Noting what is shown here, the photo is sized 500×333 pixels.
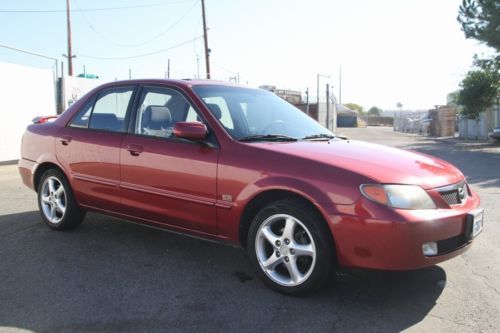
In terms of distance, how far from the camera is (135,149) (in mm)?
4520

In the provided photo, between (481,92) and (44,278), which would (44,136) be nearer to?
(44,278)

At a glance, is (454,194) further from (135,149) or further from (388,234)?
(135,149)

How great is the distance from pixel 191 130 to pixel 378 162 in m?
1.48

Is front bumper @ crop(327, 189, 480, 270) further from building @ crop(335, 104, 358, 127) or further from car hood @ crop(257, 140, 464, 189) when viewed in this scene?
building @ crop(335, 104, 358, 127)

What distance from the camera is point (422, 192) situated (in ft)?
11.2

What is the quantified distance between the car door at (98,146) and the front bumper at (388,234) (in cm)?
233

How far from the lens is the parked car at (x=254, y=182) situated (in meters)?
3.33

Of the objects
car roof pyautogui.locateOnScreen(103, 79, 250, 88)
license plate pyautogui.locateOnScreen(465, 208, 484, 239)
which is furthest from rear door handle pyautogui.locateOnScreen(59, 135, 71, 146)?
license plate pyautogui.locateOnScreen(465, 208, 484, 239)

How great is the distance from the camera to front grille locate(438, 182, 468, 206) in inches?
140

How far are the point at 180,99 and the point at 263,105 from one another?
83cm

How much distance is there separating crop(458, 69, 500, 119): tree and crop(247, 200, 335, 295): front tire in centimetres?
2447

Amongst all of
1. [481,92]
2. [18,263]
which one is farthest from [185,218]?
[481,92]

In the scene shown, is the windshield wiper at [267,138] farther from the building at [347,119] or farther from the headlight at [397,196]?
the building at [347,119]

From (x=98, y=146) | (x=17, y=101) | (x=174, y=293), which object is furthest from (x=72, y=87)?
(x=174, y=293)
